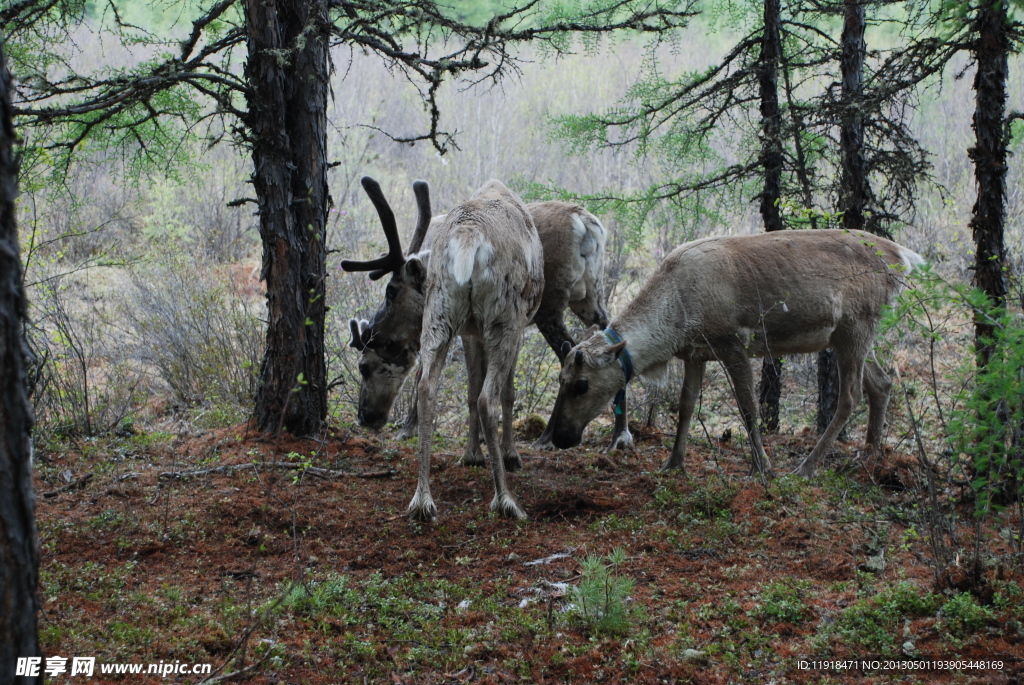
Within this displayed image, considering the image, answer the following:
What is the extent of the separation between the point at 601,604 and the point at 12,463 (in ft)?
8.68

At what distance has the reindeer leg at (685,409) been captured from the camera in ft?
23.4

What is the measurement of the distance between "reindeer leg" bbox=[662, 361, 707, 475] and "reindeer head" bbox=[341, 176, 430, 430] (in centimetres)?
263

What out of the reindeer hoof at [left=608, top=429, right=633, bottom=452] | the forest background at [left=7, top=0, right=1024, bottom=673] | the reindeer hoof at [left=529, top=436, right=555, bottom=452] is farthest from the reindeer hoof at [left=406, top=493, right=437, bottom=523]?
the reindeer hoof at [left=608, top=429, right=633, bottom=452]

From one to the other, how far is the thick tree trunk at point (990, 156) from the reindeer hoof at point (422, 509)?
3935mm

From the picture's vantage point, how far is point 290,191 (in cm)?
671

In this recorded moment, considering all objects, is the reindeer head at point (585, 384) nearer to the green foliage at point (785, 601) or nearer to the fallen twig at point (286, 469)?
the fallen twig at point (286, 469)

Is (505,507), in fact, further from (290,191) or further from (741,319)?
(290,191)

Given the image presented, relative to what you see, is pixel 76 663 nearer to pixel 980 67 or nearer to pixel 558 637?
pixel 558 637

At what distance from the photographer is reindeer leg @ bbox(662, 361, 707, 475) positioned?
713cm

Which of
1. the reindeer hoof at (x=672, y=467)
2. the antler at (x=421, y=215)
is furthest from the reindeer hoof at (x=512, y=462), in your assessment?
the antler at (x=421, y=215)

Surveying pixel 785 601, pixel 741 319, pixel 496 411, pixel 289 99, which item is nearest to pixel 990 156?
pixel 741 319

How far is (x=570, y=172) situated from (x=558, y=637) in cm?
1984

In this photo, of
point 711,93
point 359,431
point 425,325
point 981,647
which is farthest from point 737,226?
point 981,647

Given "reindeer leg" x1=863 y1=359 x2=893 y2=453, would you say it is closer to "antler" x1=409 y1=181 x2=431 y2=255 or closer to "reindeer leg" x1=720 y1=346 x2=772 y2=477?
"reindeer leg" x1=720 y1=346 x2=772 y2=477
